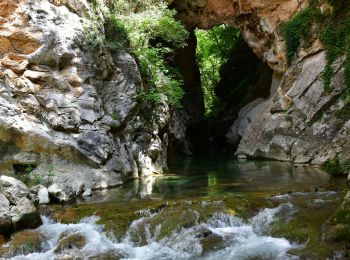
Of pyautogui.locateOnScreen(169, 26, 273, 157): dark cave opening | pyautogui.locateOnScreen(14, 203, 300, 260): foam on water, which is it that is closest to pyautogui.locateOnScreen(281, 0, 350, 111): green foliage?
pyautogui.locateOnScreen(14, 203, 300, 260): foam on water

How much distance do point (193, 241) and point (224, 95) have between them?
97.0 ft

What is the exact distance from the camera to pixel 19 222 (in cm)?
927

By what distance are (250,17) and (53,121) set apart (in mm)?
14615

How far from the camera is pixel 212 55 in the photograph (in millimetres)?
41781

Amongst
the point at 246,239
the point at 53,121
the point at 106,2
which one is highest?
the point at 106,2

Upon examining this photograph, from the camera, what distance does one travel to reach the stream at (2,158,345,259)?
7.82 meters

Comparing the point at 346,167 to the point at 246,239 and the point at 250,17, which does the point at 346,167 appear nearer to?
the point at 246,239

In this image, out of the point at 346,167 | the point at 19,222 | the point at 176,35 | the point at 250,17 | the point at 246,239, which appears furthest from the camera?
the point at 250,17

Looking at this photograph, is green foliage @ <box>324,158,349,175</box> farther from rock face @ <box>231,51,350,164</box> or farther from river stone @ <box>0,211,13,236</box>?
river stone @ <box>0,211,13,236</box>

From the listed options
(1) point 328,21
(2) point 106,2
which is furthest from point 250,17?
(2) point 106,2

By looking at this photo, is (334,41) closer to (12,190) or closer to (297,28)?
(297,28)

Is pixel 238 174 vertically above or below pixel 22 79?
below

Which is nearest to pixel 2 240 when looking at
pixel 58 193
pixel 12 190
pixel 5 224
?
pixel 5 224

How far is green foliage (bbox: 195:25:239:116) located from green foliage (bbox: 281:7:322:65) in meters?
15.7
